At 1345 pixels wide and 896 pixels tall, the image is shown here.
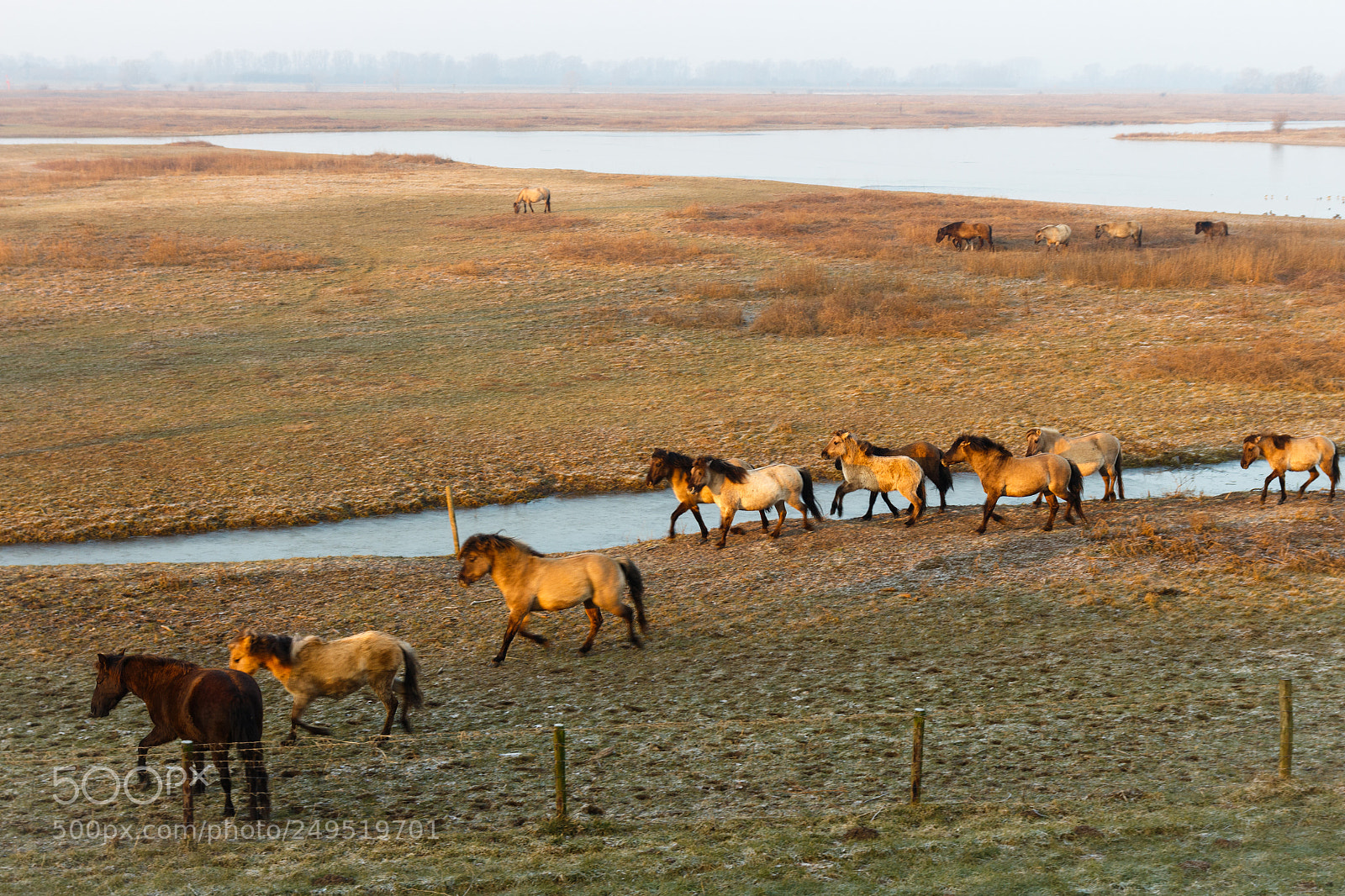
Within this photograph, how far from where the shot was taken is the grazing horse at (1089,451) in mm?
16750

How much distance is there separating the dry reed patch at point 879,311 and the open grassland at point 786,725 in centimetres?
1508

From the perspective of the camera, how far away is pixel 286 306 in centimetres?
3366

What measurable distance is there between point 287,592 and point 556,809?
767 cm

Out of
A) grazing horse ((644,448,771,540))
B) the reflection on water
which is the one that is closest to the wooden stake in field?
the reflection on water

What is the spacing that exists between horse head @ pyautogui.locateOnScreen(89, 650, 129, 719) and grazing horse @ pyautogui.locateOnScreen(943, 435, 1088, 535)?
11.2 metres

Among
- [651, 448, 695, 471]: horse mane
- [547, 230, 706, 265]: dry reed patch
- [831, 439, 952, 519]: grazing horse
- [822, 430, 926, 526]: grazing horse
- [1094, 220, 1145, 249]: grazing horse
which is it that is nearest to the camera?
[651, 448, 695, 471]: horse mane

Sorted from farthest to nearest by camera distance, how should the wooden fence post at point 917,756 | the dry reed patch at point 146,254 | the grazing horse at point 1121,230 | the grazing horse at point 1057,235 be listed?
the grazing horse at point 1121,230 → the grazing horse at point 1057,235 → the dry reed patch at point 146,254 → the wooden fence post at point 917,756

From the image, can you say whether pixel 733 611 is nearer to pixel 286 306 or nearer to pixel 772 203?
pixel 286 306

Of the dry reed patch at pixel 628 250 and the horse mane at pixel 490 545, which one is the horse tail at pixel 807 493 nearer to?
the horse mane at pixel 490 545

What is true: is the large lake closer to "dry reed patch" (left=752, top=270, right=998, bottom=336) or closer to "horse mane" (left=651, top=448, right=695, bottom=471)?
"dry reed patch" (left=752, top=270, right=998, bottom=336)

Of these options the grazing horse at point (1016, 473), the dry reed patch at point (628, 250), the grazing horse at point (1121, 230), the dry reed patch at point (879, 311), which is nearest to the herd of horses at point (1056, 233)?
the grazing horse at point (1121, 230)

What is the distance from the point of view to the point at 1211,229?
42.4m

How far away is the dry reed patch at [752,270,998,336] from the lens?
30250mm

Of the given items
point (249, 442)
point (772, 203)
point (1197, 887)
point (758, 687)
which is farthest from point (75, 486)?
point (772, 203)
